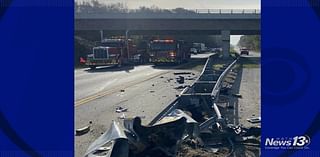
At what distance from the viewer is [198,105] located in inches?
338

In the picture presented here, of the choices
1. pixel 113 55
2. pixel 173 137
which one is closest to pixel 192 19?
pixel 173 137

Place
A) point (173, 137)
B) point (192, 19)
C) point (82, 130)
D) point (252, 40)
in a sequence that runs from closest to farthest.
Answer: point (173, 137)
point (252, 40)
point (82, 130)
point (192, 19)

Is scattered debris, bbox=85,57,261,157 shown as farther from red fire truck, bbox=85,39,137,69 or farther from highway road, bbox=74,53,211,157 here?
red fire truck, bbox=85,39,137,69

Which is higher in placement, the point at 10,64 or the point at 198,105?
the point at 10,64
